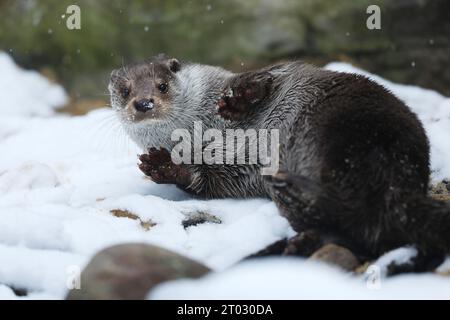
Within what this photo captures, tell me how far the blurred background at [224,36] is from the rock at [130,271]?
4416mm

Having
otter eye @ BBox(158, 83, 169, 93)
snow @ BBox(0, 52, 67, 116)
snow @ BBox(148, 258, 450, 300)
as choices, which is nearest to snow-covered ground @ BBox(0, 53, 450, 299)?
snow @ BBox(148, 258, 450, 300)

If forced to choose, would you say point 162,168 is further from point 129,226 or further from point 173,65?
point 173,65

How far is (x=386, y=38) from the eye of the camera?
24.4 ft

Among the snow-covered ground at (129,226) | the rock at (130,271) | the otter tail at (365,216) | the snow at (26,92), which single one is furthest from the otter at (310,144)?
the snow at (26,92)

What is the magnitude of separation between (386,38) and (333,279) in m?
4.95

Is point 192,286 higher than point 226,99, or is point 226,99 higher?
point 226,99

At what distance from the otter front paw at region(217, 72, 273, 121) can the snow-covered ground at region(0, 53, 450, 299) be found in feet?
1.75

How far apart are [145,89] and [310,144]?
125 centimetres

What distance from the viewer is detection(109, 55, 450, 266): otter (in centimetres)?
324

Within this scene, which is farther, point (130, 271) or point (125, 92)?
point (125, 92)

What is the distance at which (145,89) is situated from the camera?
434 cm

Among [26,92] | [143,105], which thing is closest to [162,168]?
[143,105]

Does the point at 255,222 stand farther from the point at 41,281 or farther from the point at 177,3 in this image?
the point at 177,3

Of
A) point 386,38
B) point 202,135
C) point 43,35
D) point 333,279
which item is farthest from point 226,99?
point 43,35
